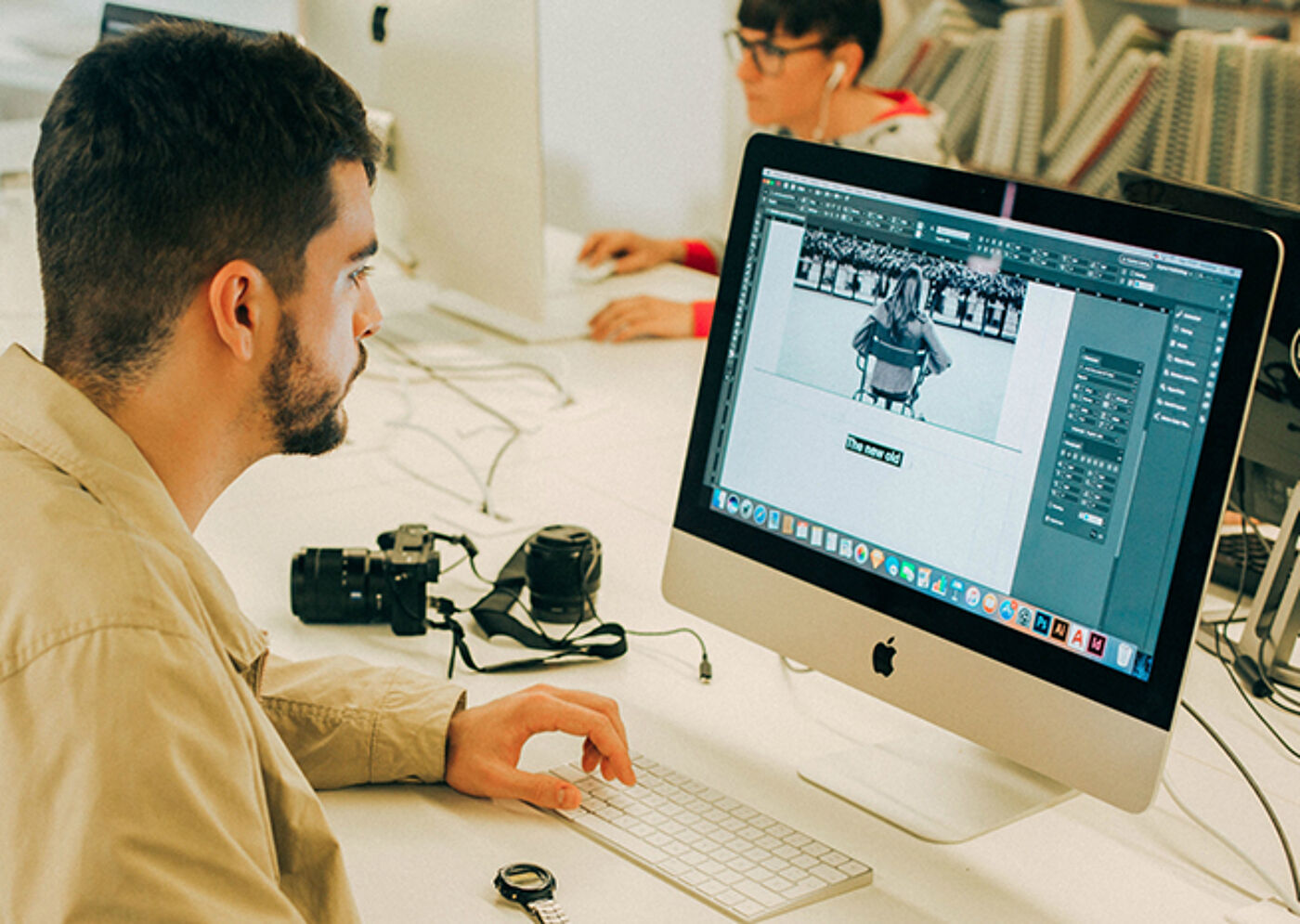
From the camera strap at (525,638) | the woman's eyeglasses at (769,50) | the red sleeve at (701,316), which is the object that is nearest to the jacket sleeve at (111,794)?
the camera strap at (525,638)

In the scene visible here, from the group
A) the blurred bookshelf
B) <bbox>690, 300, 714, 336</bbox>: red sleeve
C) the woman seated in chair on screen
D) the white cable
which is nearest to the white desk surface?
the white cable

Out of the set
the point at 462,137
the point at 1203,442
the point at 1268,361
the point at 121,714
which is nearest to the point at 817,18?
the point at 462,137

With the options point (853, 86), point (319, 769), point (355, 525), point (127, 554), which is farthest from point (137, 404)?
point (853, 86)

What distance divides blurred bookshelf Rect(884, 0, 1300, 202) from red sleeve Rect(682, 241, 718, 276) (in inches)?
26.1

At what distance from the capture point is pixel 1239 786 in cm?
111

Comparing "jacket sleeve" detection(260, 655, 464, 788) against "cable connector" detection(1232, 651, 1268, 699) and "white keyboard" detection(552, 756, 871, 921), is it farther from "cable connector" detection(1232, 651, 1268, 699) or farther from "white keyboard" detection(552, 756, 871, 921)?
"cable connector" detection(1232, 651, 1268, 699)

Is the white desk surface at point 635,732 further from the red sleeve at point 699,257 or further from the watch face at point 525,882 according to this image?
the red sleeve at point 699,257

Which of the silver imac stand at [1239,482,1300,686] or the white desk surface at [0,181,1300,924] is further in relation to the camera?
the silver imac stand at [1239,482,1300,686]

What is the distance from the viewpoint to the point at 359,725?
1.03 meters

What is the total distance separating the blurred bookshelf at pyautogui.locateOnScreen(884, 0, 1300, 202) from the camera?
2877 millimetres

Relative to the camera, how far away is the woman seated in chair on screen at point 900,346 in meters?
1.01

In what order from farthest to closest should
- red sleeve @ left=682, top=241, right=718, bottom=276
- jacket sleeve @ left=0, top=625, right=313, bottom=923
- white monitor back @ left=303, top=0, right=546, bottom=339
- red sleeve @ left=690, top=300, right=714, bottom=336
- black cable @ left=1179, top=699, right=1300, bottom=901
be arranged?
red sleeve @ left=682, top=241, right=718, bottom=276, red sleeve @ left=690, top=300, right=714, bottom=336, white monitor back @ left=303, top=0, right=546, bottom=339, black cable @ left=1179, top=699, right=1300, bottom=901, jacket sleeve @ left=0, top=625, right=313, bottom=923

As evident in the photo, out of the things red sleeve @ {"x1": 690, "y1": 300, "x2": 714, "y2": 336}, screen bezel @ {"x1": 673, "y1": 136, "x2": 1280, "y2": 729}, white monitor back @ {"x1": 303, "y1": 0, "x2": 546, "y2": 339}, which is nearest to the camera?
screen bezel @ {"x1": 673, "y1": 136, "x2": 1280, "y2": 729}

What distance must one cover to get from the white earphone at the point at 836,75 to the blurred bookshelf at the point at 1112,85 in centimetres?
55
